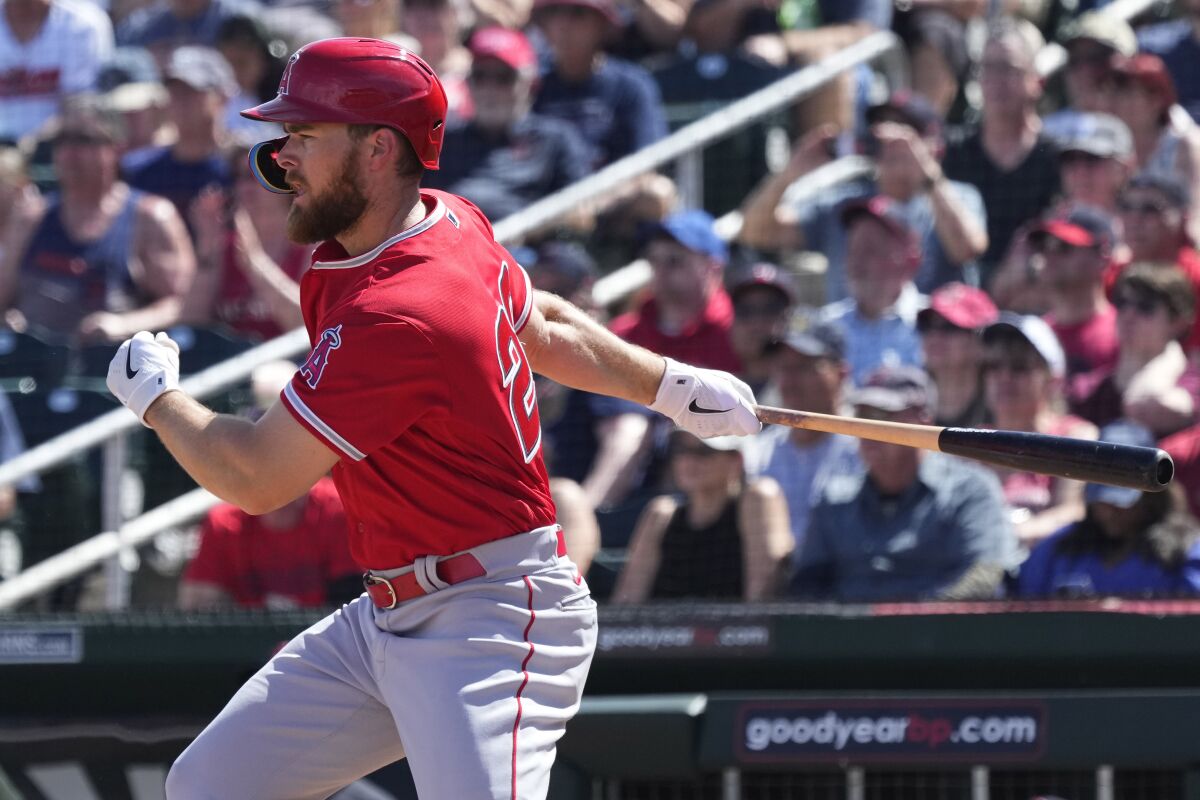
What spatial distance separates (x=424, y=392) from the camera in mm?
2912

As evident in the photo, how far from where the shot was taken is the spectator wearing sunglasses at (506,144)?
698 cm

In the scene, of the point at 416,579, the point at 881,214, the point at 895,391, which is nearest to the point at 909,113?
the point at 881,214

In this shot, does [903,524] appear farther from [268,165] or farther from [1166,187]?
[268,165]

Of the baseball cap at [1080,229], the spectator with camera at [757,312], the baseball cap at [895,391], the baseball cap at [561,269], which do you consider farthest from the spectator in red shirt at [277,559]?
the baseball cap at [1080,229]

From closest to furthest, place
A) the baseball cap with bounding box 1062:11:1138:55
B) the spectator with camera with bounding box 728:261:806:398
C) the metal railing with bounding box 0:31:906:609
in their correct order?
the metal railing with bounding box 0:31:906:609
the spectator with camera with bounding box 728:261:806:398
the baseball cap with bounding box 1062:11:1138:55

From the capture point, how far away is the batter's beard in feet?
9.98

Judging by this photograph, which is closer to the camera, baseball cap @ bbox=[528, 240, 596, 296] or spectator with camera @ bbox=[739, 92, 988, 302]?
baseball cap @ bbox=[528, 240, 596, 296]

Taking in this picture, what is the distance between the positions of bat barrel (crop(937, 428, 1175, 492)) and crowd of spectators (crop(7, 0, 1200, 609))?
1231 mm

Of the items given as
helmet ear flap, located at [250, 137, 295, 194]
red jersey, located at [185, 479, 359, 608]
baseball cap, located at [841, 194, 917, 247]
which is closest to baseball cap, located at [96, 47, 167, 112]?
red jersey, located at [185, 479, 359, 608]

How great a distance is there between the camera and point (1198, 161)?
20.2ft

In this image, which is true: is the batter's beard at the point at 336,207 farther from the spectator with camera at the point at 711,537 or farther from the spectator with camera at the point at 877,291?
the spectator with camera at the point at 877,291

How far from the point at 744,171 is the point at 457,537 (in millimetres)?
4545

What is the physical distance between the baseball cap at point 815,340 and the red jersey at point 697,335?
23 centimetres

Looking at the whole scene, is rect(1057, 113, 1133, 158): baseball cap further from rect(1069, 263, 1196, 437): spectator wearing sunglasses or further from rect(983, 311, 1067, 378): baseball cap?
rect(983, 311, 1067, 378): baseball cap
